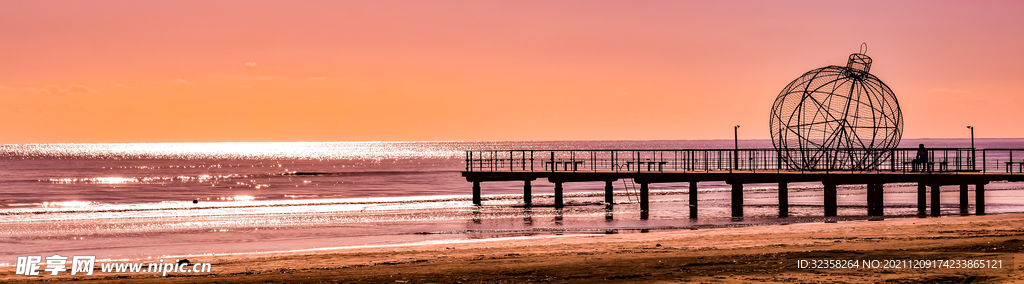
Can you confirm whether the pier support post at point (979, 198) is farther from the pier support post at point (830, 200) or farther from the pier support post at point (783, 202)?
the pier support post at point (783, 202)

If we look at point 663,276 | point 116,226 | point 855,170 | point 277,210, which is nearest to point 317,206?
point 277,210

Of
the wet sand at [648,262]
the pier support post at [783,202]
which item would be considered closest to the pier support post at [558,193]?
the pier support post at [783,202]

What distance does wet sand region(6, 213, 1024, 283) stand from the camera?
615 inches

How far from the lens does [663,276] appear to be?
16.1m

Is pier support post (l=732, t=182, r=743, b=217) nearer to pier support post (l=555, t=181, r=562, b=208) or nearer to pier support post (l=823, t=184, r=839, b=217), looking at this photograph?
pier support post (l=823, t=184, r=839, b=217)

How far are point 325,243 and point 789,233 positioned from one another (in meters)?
16.1

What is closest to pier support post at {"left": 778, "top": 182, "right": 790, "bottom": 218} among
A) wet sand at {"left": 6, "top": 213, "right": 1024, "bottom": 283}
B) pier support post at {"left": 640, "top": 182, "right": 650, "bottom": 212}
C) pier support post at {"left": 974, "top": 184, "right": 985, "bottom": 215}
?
pier support post at {"left": 640, "top": 182, "right": 650, "bottom": 212}

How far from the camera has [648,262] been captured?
1850cm

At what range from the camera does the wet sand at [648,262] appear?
1562 cm

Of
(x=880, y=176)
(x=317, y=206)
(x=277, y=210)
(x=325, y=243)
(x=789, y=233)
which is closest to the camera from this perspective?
(x=789, y=233)

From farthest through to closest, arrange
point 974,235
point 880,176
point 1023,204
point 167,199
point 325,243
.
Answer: point 167,199, point 1023,204, point 880,176, point 325,243, point 974,235

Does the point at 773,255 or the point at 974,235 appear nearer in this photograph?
the point at 773,255

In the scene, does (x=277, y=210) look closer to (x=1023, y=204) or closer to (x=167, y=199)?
(x=167, y=199)

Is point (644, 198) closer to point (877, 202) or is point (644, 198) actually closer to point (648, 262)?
point (877, 202)
